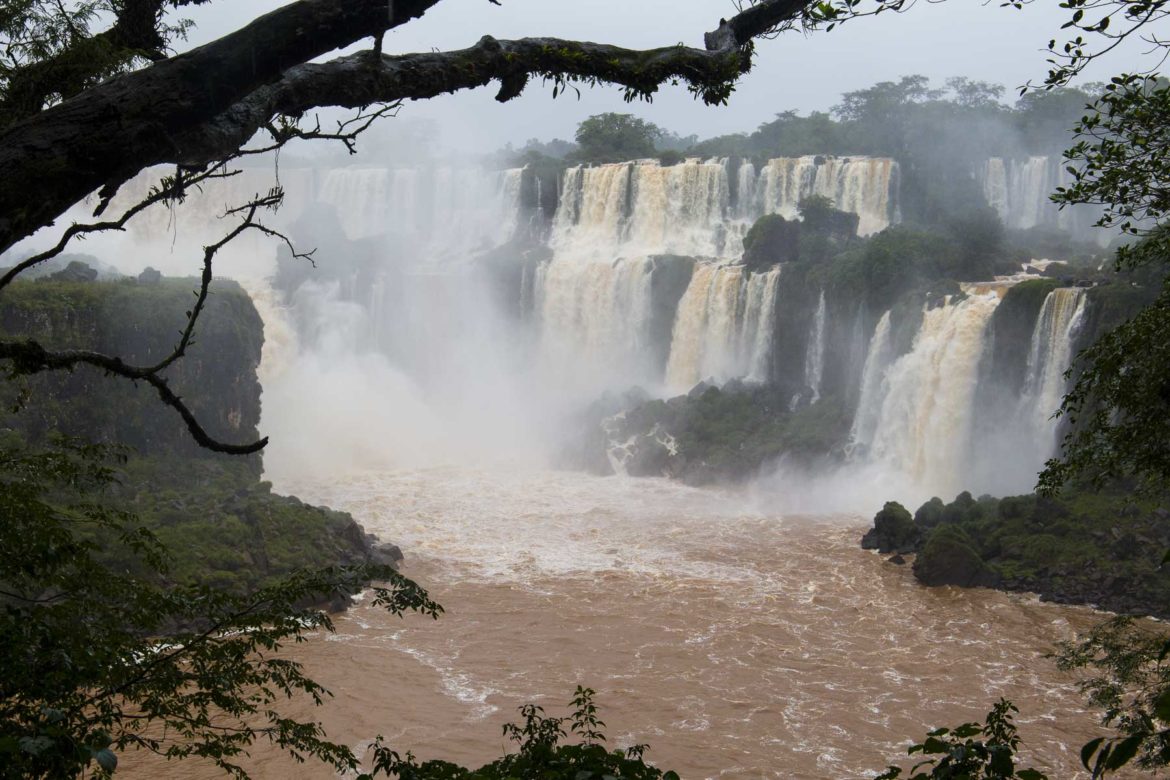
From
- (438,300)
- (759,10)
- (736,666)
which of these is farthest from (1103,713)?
(438,300)

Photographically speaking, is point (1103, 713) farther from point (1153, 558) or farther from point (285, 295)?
point (285, 295)

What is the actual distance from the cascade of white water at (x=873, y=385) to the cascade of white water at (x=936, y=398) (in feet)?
1.74

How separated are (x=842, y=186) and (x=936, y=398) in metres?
14.4

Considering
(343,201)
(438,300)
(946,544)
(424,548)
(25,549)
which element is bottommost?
(424,548)

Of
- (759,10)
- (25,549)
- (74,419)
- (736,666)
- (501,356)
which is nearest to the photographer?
(759,10)

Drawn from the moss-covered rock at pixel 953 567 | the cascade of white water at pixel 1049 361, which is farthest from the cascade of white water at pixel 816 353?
the moss-covered rock at pixel 953 567

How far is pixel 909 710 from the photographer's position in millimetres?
13742

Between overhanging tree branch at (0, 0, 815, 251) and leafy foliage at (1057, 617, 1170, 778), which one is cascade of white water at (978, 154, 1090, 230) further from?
overhanging tree branch at (0, 0, 815, 251)

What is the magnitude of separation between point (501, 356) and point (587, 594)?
66.2ft

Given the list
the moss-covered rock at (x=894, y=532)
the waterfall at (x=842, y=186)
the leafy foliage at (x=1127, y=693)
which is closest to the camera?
the leafy foliage at (x=1127, y=693)

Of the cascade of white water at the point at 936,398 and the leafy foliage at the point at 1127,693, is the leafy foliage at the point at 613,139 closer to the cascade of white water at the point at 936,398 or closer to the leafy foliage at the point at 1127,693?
the cascade of white water at the point at 936,398

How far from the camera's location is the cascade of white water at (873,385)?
2711 centimetres

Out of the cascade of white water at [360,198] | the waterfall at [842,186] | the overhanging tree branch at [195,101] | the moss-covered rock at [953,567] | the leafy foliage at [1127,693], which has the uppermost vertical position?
the waterfall at [842,186]

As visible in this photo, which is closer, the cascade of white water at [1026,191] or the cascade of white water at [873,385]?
the cascade of white water at [873,385]
